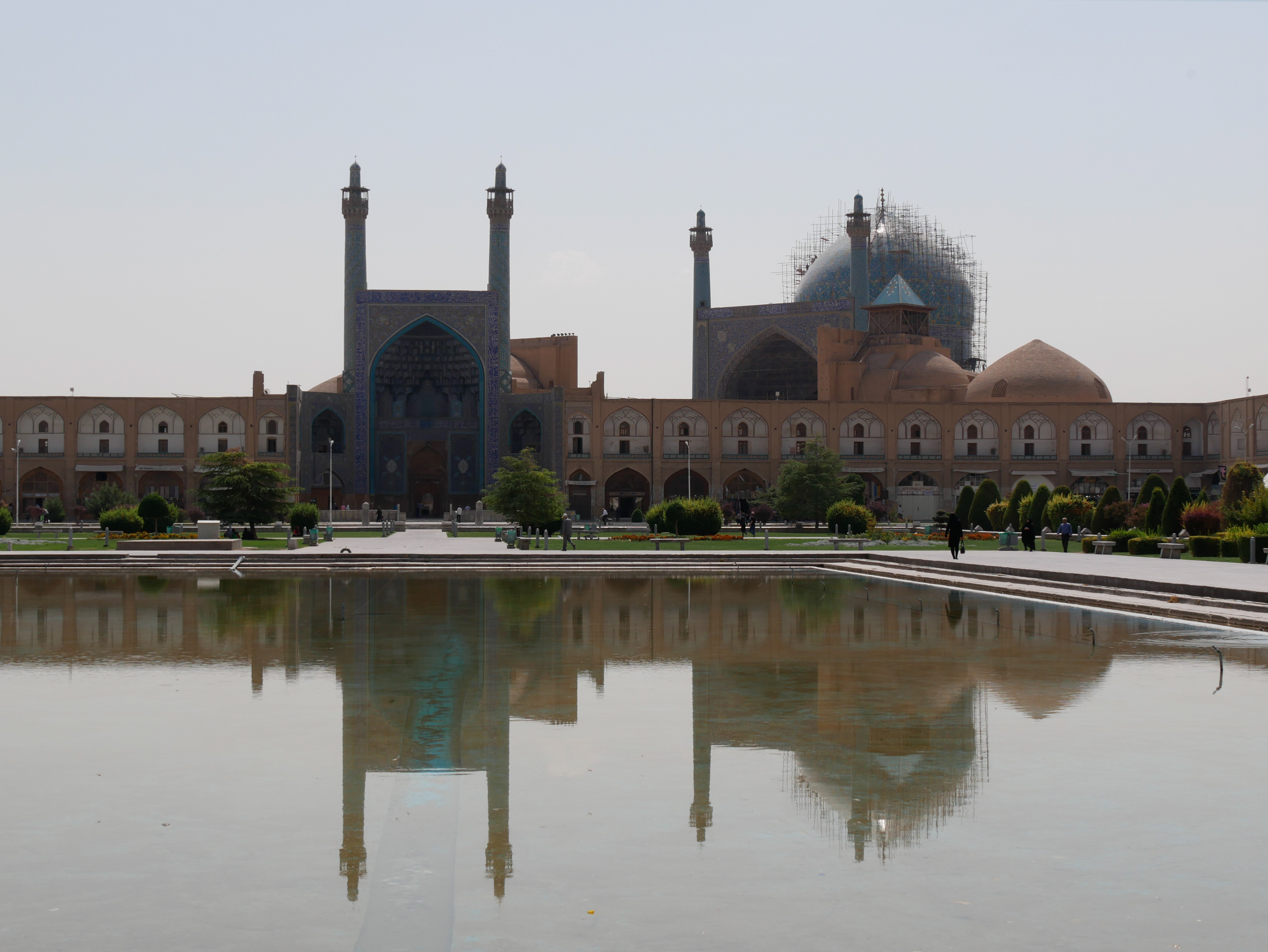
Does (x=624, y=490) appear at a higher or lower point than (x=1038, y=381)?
lower

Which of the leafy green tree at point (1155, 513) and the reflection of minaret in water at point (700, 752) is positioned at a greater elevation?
the leafy green tree at point (1155, 513)

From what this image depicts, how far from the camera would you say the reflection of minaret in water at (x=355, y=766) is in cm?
387

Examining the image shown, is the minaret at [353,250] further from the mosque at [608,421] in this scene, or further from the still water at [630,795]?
the still water at [630,795]

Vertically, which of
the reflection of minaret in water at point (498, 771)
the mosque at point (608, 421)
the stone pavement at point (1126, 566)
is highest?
the mosque at point (608, 421)

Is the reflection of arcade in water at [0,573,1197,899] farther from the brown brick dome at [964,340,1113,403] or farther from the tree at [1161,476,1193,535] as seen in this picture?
the brown brick dome at [964,340,1113,403]

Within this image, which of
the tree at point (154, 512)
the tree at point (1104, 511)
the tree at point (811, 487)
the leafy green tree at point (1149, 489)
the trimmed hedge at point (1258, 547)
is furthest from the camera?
the tree at point (811, 487)

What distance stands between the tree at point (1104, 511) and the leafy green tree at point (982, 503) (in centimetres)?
571

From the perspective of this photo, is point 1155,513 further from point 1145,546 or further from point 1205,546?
point 1205,546

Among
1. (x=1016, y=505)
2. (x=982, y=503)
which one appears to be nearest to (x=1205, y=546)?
(x=1016, y=505)

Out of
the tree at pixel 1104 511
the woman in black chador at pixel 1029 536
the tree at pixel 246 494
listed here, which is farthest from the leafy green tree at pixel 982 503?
the tree at pixel 246 494

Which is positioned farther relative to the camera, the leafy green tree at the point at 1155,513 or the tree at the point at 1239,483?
the leafy green tree at the point at 1155,513

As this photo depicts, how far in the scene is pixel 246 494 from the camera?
2845 cm

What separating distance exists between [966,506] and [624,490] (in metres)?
15.5

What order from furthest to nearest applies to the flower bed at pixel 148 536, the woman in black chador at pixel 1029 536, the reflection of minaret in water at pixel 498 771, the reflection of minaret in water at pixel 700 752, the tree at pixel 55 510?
the tree at pixel 55 510, the flower bed at pixel 148 536, the woman in black chador at pixel 1029 536, the reflection of minaret in water at pixel 700 752, the reflection of minaret in water at pixel 498 771
